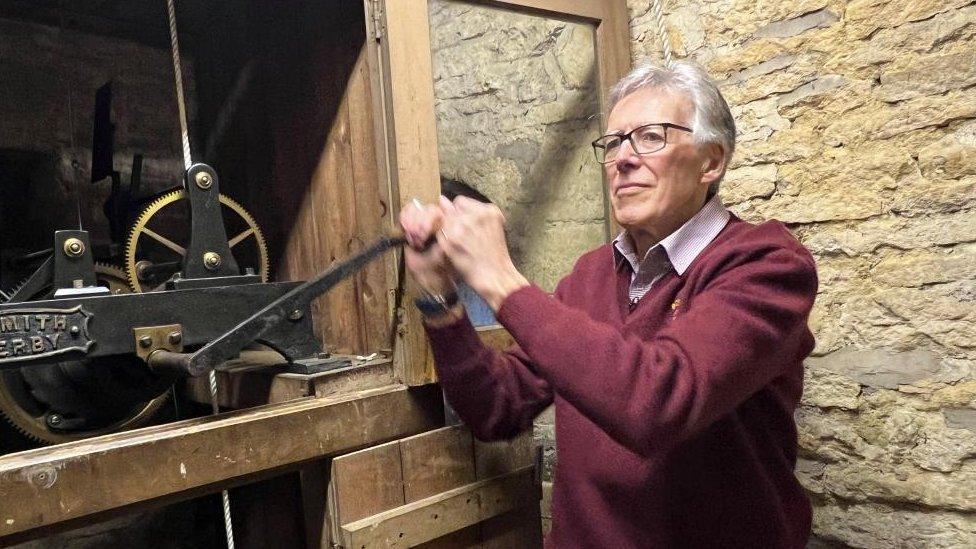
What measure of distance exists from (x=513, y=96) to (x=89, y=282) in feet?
3.75

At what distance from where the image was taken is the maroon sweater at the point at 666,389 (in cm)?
97

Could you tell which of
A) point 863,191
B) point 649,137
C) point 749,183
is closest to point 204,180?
point 649,137

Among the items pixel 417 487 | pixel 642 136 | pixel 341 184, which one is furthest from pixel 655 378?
pixel 341 184

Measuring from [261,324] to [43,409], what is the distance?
50 cm

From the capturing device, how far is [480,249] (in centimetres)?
110

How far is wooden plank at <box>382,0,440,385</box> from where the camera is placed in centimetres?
135

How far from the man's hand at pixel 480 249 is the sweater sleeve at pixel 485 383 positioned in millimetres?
209

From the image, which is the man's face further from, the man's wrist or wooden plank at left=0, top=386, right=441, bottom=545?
wooden plank at left=0, top=386, right=441, bottom=545

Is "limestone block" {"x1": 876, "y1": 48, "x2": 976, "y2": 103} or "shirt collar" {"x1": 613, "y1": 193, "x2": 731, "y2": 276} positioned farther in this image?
Answer: "limestone block" {"x1": 876, "y1": 48, "x2": 976, "y2": 103}

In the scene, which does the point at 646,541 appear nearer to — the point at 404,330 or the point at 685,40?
the point at 404,330

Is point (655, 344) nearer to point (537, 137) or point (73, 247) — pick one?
point (73, 247)

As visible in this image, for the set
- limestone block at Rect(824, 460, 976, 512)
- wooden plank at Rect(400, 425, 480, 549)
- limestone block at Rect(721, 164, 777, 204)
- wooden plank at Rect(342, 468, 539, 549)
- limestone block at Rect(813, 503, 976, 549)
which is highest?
limestone block at Rect(721, 164, 777, 204)

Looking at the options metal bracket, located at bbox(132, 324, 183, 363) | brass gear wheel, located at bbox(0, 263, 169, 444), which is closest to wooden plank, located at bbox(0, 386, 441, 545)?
metal bracket, located at bbox(132, 324, 183, 363)

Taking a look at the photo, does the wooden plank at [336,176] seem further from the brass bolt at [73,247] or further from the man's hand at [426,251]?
the brass bolt at [73,247]
